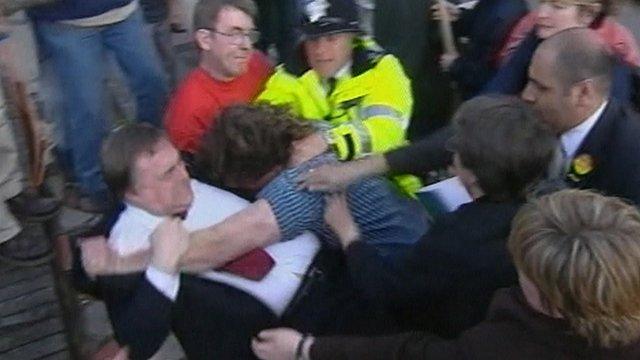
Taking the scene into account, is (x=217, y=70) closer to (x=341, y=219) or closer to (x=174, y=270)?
(x=341, y=219)

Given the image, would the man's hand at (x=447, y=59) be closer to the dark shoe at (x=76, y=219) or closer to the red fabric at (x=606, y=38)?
the red fabric at (x=606, y=38)

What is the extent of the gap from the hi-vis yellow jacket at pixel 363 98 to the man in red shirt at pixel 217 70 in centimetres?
20

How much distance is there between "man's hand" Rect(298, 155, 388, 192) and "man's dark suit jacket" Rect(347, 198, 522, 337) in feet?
0.74

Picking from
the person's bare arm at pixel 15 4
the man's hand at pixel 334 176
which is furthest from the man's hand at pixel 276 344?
the person's bare arm at pixel 15 4

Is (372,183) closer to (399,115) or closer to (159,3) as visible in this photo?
(399,115)

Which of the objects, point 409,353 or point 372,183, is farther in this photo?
point 372,183

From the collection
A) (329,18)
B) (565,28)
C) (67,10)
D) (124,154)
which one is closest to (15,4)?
(67,10)

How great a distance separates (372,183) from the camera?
288cm

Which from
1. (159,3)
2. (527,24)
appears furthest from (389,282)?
(159,3)

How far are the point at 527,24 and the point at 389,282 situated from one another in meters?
1.52

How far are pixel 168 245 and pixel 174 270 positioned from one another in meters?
0.06

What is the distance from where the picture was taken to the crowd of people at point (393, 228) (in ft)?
6.62

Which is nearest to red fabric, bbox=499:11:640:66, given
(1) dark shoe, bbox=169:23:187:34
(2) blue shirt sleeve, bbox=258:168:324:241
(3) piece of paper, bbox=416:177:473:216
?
(3) piece of paper, bbox=416:177:473:216

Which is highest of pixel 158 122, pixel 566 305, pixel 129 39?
pixel 566 305
